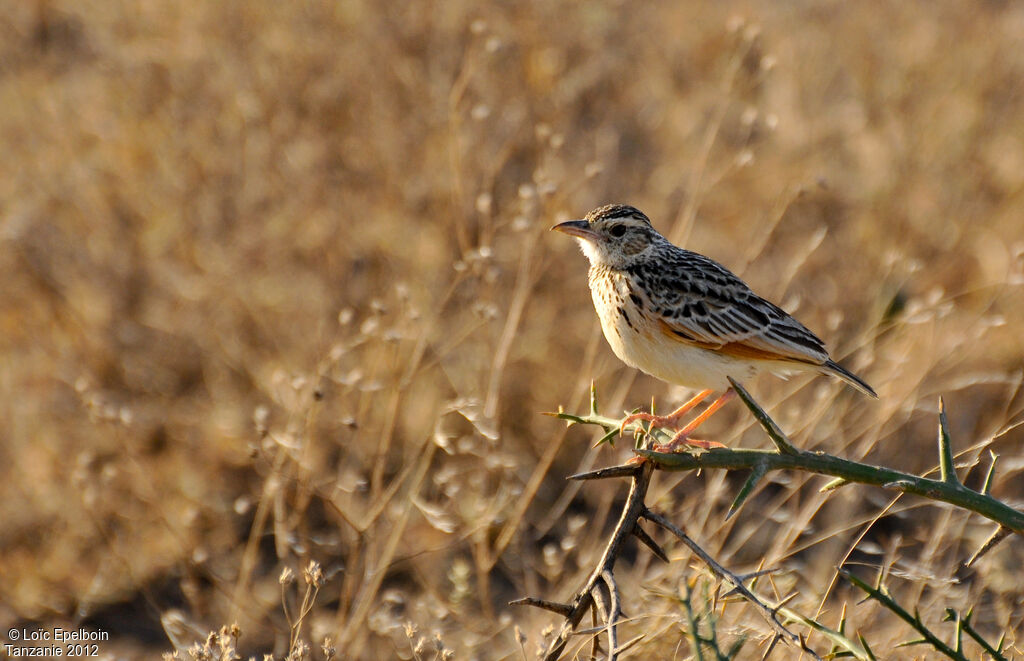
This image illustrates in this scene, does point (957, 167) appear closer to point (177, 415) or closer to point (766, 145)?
point (766, 145)

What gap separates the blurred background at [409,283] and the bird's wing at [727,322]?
1.05 metres

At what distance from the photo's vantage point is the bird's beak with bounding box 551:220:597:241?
405 cm

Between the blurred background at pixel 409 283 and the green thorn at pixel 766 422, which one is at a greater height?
the green thorn at pixel 766 422

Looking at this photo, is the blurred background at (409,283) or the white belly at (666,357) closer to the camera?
the white belly at (666,357)

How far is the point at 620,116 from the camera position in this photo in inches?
324

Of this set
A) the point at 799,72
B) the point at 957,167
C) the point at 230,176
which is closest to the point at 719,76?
the point at 799,72

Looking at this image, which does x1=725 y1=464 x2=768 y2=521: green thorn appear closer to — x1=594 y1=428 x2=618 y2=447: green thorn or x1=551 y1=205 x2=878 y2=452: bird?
x1=594 y1=428 x2=618 y2=447: green thorn

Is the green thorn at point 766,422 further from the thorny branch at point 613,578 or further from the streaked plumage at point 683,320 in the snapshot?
the streaked plumage at point 683,320

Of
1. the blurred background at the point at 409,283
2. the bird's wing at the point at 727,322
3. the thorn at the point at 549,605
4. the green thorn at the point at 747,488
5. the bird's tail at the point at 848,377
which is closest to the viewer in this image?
the green thorn at the point at 747,488

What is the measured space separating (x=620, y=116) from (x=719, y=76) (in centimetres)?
111

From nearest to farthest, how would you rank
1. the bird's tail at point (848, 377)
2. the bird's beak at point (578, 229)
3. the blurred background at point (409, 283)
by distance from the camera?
the bird's tail at point (848, 377) < the bird's beak at point (578, 229) < the blurred background at point (409, 283)

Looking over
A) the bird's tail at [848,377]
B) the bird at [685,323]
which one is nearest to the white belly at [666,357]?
the bird at [685,323]

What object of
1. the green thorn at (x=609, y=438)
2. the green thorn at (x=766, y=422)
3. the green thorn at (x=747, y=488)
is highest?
the green thorn at (x=766, y=422)

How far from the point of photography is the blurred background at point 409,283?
5.52 m
